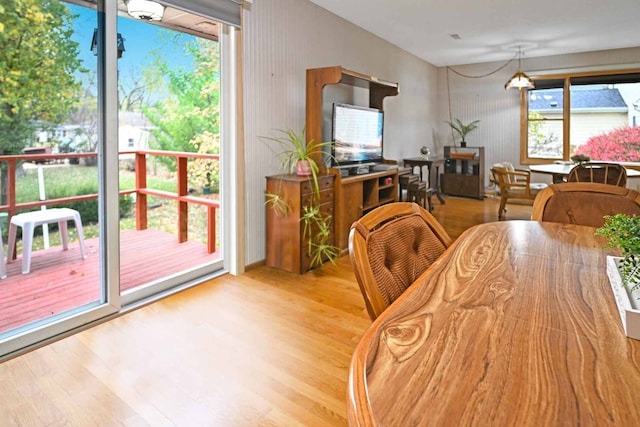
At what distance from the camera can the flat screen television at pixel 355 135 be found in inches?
164

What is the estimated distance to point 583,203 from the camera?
183 cm

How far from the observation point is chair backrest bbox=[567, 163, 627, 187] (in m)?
4.32

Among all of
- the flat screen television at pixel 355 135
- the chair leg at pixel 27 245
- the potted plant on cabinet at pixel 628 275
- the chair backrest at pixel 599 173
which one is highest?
the flat screen television at pixel 355 135

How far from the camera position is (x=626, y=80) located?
6.50 m

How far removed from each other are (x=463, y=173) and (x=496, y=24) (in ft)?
9.51

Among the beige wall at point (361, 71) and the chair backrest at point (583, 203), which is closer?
the chair backrest at point (583, 203)

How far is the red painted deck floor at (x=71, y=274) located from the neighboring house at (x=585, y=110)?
6634 millimetres

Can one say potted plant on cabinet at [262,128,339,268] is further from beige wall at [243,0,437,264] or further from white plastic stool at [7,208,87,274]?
white plastic stool at [7,208,87,274]

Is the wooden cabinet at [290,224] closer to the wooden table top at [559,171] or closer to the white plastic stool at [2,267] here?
the white plastic stool at [2,267]

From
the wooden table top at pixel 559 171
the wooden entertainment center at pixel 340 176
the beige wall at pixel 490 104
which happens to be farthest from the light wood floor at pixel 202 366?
the beige wall at pixel 490 104

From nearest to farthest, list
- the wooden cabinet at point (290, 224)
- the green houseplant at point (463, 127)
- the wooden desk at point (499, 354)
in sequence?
the wooden desk at point (499, 354) < the wooden cabinet at point (290, 224) < the green houseplant at point (463, 127)

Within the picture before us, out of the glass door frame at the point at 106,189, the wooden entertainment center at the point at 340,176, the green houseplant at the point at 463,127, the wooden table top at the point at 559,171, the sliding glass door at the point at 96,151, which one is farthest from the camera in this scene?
the green houseplant at the point at 463,127

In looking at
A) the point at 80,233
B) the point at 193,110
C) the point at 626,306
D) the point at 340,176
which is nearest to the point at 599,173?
the point at 340,176

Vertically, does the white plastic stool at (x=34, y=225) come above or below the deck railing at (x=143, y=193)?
below
